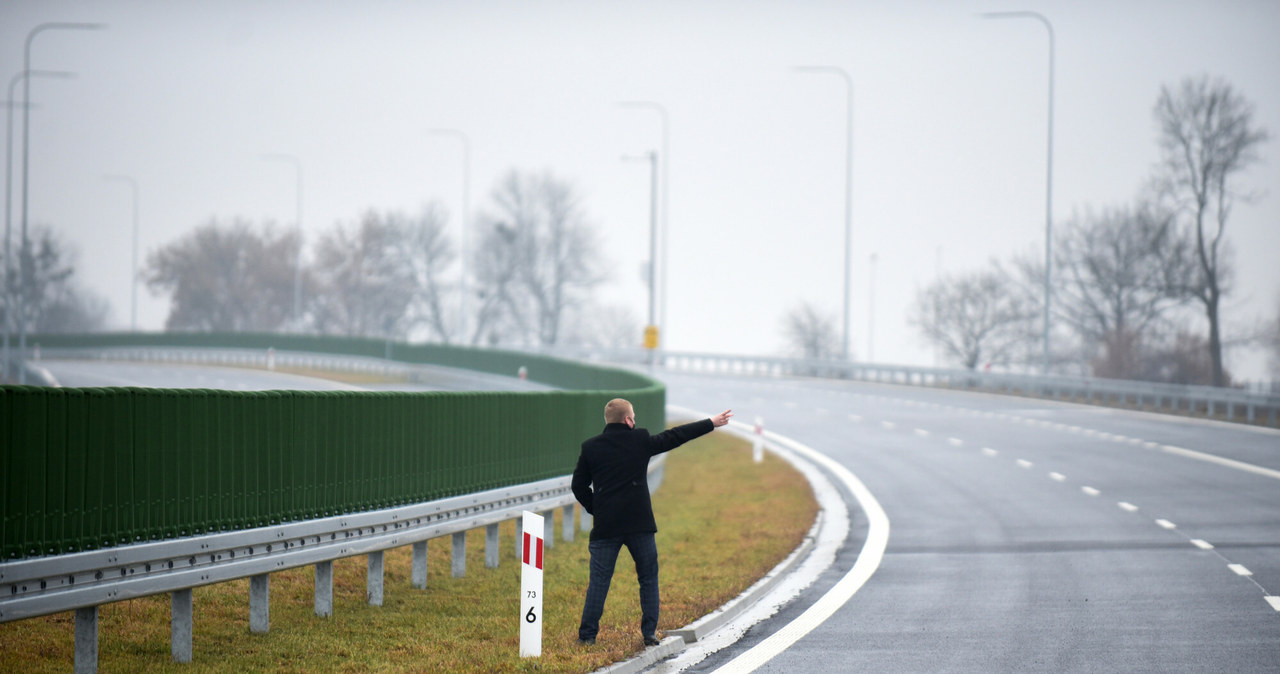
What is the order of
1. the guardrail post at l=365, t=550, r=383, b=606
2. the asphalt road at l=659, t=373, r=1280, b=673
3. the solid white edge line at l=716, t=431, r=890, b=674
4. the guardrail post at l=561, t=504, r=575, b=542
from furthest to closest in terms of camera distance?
the guardrail post at l=561, t=504, r=575, b=542
the guardrail post at l=365, t=550, r=383, b=606
the asphalt road at l=659, t=373, r=1280, b=673
the solid white edge line at l=716, t=431, r=890, b=674

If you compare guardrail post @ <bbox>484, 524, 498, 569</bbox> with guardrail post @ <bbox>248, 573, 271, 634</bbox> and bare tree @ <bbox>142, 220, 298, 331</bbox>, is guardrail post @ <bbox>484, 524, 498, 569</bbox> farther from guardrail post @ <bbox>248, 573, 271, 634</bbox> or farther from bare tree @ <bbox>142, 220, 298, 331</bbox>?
bare tree @ <bbox>142, 220, 298, 331</bbox>

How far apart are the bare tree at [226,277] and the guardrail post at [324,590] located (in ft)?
297

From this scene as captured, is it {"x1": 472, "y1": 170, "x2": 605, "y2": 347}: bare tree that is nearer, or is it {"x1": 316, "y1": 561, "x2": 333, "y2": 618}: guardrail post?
{"x1": 316, "y1": 561, "x2": 333, "y2": 618}: guardrail post

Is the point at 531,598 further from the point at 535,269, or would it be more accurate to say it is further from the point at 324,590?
the point at 535,269

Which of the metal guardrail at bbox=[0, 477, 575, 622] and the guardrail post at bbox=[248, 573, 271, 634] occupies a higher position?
the metal guardrail at bbox=[0, 477, 575, 622]

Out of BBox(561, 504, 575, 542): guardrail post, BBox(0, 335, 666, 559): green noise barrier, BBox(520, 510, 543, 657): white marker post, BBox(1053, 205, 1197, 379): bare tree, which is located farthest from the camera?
BBox(1053, 205, 1197, 379): bare tree

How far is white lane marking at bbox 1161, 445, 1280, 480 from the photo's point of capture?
77.5ft

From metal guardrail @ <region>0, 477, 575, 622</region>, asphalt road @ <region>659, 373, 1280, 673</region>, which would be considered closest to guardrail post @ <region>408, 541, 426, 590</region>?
metal guardrail @ <region>0, 477, 575, 622</region>

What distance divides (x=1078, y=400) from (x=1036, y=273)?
35301 millimetres

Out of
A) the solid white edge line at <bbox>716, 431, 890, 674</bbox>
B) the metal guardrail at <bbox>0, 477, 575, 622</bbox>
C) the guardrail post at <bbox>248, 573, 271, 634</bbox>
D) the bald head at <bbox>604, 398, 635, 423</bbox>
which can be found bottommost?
the solid white edge line at <bbox>716, 431, 890, 674</bbox>

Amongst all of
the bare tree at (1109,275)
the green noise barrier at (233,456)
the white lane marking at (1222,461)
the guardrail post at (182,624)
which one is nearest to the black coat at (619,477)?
the green noise barrier at (233,456)

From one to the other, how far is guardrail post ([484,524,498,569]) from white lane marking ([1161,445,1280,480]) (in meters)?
15.0

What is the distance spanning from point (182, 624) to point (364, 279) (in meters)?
87.5

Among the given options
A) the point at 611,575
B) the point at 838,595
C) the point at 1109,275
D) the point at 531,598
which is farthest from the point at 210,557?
the point at 1109,275
